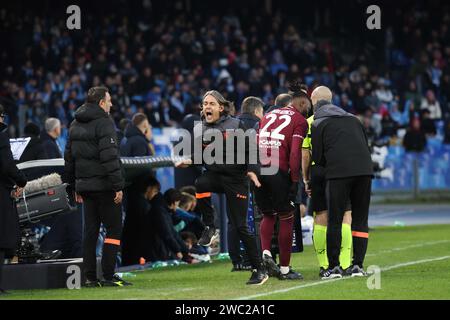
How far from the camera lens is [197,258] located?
17.9 metres

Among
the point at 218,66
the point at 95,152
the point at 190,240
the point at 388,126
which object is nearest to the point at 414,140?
the point at 388,126

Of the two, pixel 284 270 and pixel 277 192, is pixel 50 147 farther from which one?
pixel 284 270

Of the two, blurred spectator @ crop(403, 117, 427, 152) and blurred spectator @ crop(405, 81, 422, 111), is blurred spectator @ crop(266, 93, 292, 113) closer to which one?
blurred spectator @ crop(403, 117, 427, 152)

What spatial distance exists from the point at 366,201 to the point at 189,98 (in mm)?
20847

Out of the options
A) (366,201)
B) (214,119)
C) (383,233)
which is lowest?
(383,233)

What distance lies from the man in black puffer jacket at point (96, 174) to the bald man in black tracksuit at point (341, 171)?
7.36 feet

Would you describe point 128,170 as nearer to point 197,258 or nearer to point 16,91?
point 197,258

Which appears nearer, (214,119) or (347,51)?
(214,119)

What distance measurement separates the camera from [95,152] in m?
13.0

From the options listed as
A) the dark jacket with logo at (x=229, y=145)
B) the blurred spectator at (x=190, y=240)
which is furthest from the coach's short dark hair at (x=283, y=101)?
the blurred spectator at (x=190, y=240)

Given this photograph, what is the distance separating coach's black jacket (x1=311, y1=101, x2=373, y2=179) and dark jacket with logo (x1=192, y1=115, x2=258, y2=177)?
33.9 inches

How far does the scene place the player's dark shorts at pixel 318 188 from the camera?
44.9 feet

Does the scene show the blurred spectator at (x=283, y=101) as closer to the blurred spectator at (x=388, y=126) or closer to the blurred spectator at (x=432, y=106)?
the blurred spectator at (x=388, y=126)

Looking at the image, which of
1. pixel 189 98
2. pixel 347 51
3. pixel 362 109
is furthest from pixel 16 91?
pixel 347 51
